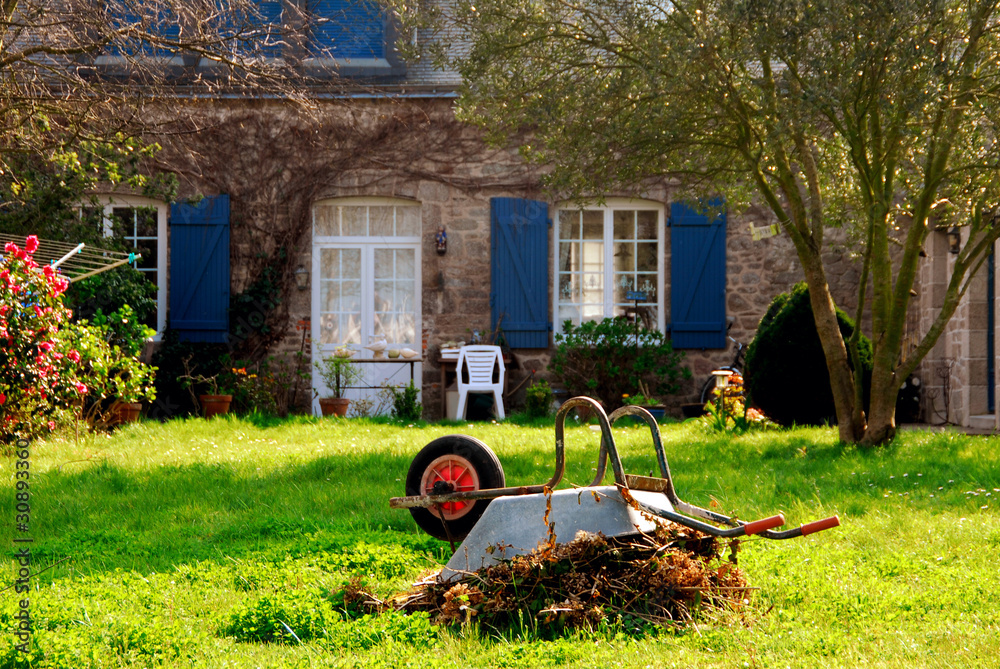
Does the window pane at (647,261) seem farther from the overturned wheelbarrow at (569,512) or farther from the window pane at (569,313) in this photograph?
→ the overturned wheelbarrow at (569,512)

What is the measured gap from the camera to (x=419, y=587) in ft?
9.89

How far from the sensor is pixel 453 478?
11.5 feet

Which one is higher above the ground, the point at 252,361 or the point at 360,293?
the point at 360,293

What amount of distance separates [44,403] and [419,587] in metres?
4.80

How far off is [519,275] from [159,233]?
430cm

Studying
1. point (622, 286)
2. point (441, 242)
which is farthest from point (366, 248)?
point (622, 286)

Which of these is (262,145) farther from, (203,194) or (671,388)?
(671,388)

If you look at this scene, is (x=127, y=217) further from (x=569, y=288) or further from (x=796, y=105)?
(x=796, y=105)

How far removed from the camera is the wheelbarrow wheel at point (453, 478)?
11.2 feet

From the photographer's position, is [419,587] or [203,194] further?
[203,194]

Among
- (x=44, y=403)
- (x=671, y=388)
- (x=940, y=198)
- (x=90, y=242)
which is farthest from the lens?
(x=671, y=388)

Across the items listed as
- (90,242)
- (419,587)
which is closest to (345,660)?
(419,587)

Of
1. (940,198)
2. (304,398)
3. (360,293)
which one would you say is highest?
(940,198)

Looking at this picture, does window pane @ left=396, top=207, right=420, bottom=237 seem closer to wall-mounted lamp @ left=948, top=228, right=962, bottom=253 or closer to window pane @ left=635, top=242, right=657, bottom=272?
window pane @ left=635, top=242, right=657, bottom=272
